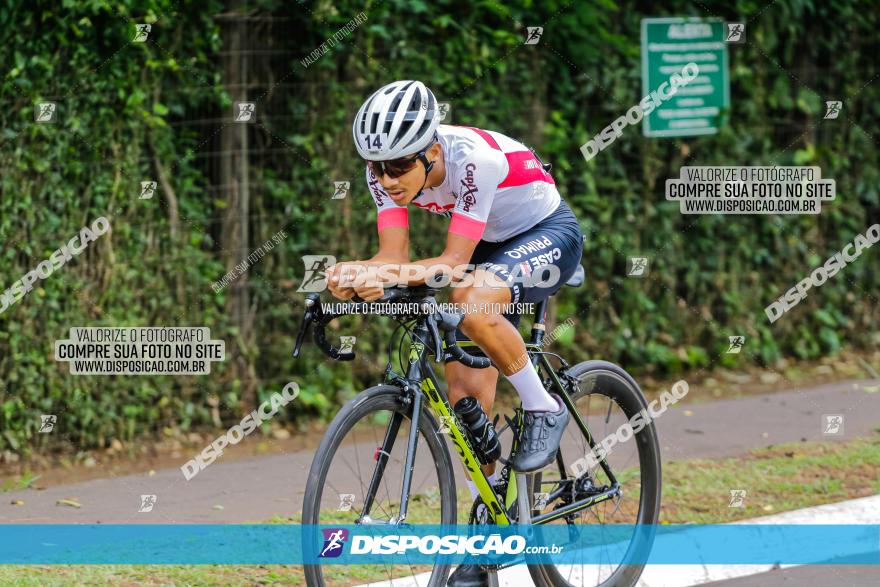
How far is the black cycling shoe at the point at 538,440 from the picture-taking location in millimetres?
4531

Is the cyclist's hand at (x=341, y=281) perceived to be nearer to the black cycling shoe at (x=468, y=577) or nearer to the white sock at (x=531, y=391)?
the white sock at (x=531, y=391)

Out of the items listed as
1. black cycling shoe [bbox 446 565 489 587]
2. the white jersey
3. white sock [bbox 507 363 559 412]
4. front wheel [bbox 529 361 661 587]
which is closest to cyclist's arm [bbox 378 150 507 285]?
the white jersey

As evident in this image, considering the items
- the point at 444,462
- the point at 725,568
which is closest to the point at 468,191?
the point at 444,462

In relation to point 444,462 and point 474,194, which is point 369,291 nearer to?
point 474,194

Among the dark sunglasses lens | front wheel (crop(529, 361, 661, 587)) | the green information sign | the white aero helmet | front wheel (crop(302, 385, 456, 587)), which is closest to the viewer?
front wheel (crop(302, 385, 456, 587))

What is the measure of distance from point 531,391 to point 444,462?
470mm

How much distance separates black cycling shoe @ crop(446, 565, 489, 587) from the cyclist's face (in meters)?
1.33

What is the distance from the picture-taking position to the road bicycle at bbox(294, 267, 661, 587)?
411 cm

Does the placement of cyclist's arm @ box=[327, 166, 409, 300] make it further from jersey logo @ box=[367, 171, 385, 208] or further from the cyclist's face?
the cyclist's face

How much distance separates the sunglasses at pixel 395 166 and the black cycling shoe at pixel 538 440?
1.03 m

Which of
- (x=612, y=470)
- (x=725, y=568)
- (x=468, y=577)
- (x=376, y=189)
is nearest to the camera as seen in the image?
(x=468, y=577)

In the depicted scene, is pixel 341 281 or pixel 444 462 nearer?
pixel 341 281

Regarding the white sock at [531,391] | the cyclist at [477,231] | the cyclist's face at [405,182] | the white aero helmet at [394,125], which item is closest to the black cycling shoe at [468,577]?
the cyclist at [477,231]

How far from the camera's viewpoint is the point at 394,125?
421 centimetres
